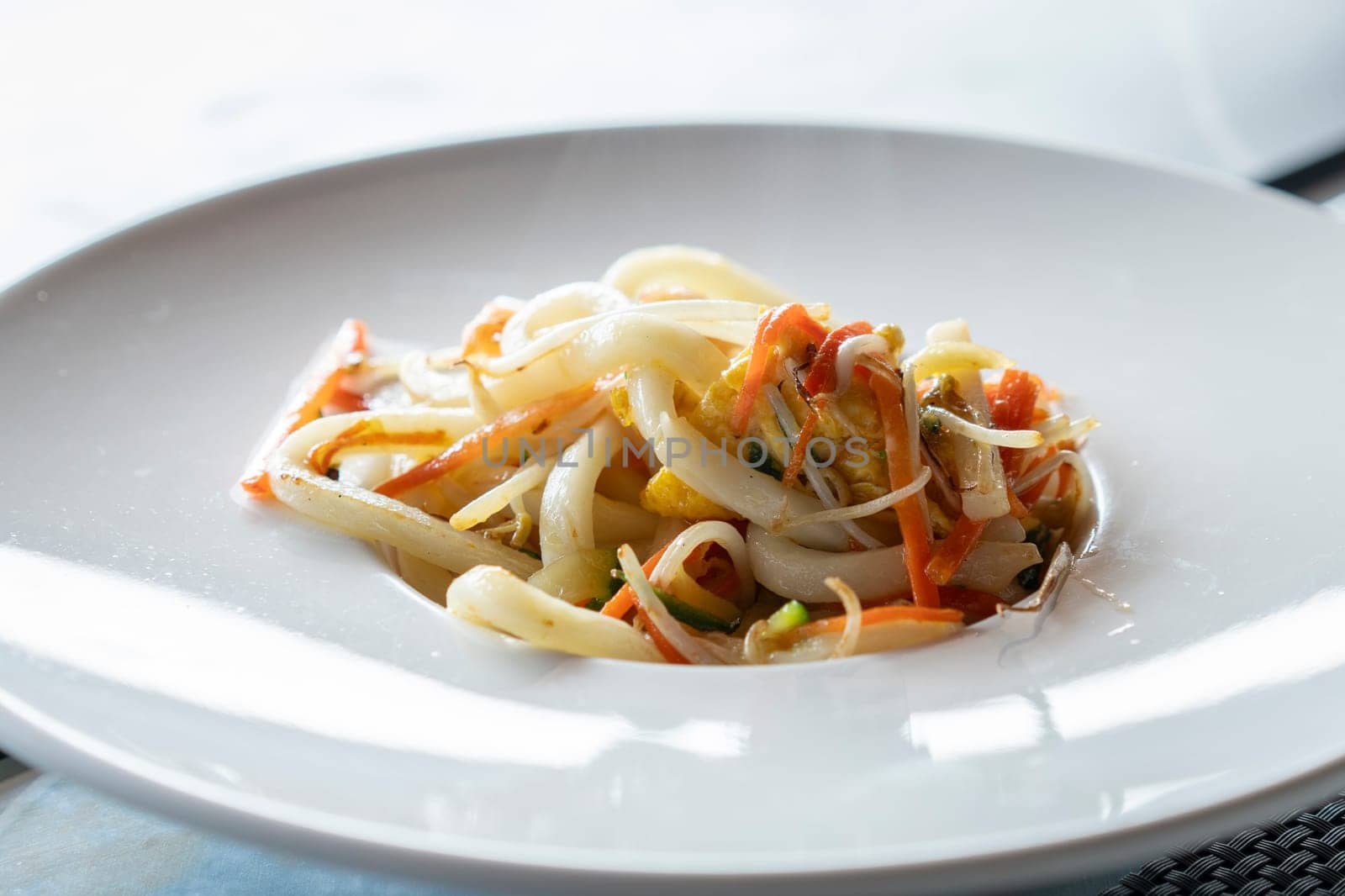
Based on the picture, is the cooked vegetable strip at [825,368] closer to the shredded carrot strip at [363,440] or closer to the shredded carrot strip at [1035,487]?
the shredded carrot strip at [1035,487]

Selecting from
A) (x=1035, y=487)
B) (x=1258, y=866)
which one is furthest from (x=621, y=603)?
(x=1258, y=866)

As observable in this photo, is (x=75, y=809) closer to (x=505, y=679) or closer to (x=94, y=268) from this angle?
(x=505, y=679)

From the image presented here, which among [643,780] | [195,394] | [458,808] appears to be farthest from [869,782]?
[195,394]

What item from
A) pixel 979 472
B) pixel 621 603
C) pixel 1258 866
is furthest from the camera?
pixel 979 472

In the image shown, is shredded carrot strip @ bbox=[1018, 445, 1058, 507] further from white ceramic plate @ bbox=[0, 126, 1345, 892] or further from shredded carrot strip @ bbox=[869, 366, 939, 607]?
shredded carrot strip @ bbox=[869, 366, 939, 607]

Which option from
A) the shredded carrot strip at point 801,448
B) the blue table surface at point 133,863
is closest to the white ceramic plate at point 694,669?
the blue table surface at point 133,863

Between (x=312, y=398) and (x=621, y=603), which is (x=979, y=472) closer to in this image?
(x=621, y=603)
